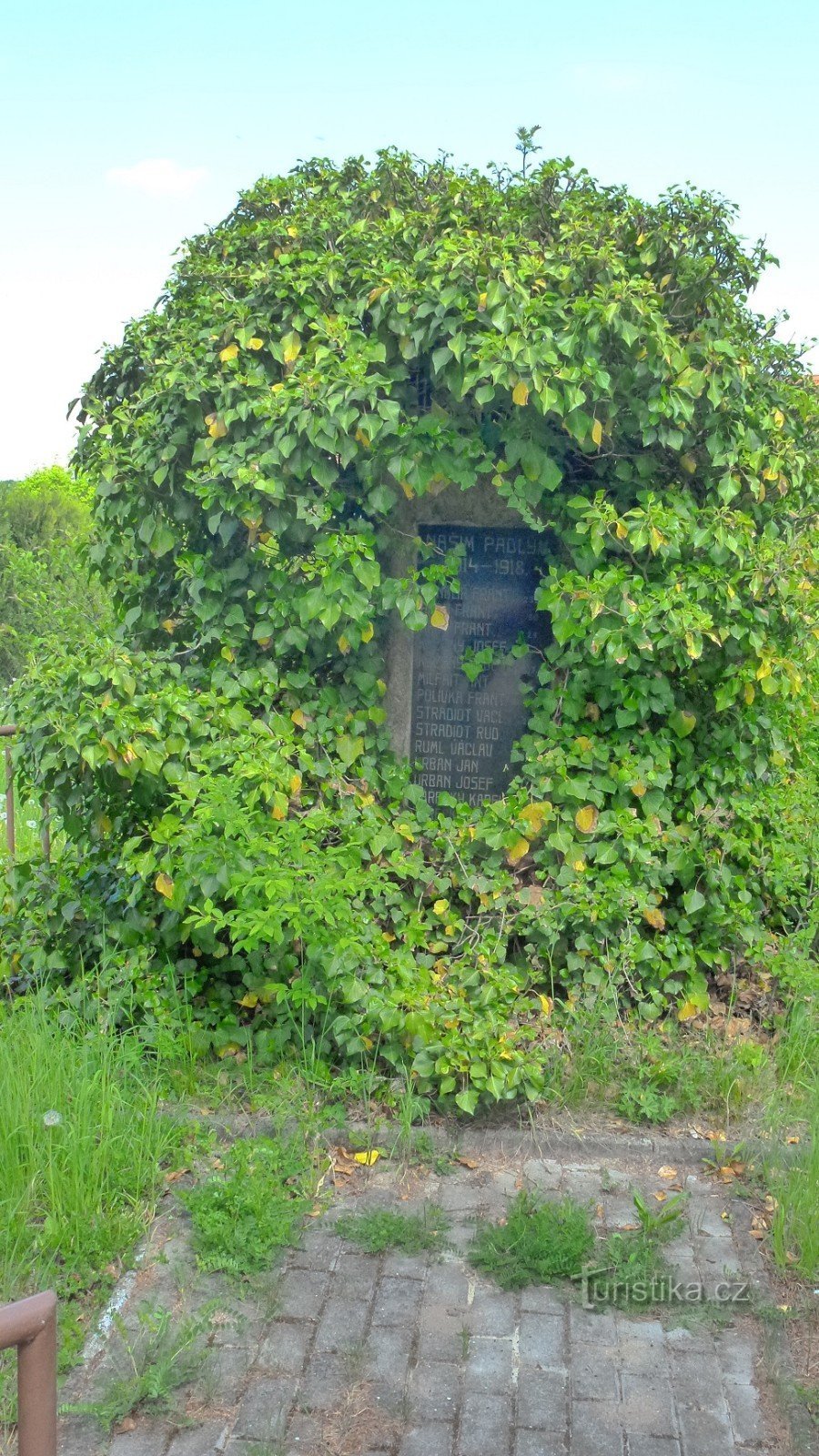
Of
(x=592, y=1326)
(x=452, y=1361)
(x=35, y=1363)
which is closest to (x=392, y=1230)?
(x=452, y=1361)

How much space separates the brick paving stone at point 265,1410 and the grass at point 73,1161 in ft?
1.61

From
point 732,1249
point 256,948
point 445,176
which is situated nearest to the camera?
point 732,1249

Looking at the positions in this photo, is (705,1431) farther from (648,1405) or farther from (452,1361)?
(452,1361)

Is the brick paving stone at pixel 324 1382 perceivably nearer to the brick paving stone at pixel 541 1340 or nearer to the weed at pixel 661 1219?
the brick paving stone at pixel 541 1340

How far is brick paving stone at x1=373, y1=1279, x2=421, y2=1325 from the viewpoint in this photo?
3.47m

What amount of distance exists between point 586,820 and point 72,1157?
2.30 m

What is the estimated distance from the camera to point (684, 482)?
5.25 metres

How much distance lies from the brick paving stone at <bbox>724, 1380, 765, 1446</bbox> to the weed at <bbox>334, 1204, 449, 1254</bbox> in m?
0.94

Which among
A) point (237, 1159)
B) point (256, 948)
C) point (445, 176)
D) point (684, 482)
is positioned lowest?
point (237, 1159)

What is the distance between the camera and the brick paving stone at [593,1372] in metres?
3.21

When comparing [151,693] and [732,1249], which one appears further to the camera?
[151,693]

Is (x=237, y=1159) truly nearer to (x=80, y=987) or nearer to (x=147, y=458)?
(x=80, y=987)

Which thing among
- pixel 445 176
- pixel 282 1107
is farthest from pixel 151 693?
pixel 445 176

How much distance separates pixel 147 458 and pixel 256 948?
2.07m
